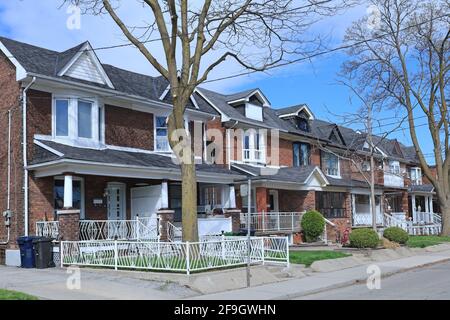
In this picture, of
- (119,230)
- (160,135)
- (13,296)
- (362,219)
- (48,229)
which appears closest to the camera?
(13,296)

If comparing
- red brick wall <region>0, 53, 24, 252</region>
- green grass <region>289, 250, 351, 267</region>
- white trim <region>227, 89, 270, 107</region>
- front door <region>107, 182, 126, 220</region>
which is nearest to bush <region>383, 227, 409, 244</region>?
green grass <region>289, 250, 351, 267</region>

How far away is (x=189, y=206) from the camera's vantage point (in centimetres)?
1688

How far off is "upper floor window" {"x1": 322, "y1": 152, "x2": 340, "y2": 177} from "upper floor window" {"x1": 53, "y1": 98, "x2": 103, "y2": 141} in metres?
21.1

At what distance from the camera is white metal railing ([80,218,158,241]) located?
19969 mm

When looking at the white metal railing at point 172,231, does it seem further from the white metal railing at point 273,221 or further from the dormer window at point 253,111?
the dormer window at point 253,111

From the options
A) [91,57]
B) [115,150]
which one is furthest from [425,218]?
[91,57]

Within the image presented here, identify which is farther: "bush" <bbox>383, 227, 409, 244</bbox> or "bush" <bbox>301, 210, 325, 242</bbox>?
"bush" <bbox>301, 210, 325, 242</bbox>

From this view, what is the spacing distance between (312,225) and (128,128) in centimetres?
1120

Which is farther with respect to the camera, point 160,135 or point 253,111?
point 253,111

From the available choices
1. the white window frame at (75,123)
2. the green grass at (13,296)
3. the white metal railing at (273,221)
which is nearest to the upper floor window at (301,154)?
the white metal railing at (273,221)

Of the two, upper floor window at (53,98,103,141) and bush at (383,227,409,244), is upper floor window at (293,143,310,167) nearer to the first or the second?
bush at (383,227,409,244)

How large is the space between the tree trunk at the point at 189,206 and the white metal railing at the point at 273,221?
404 inches

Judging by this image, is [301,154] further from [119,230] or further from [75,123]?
[75,123]
